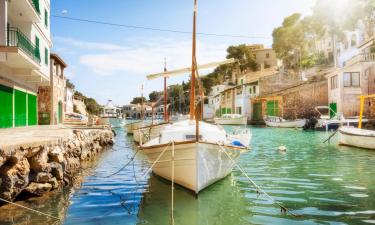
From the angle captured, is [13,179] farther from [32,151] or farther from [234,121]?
[234,121]

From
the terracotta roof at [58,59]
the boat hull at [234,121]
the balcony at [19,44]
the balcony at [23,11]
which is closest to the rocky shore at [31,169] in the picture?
the balcony at [19,44]

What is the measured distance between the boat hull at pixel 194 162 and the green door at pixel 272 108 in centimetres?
4496

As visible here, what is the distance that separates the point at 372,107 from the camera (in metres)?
39.0

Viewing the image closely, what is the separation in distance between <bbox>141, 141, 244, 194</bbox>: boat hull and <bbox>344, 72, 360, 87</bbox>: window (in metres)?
34.7

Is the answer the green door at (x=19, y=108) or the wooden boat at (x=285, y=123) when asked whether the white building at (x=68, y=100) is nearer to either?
the green door at (x=19, y=108)

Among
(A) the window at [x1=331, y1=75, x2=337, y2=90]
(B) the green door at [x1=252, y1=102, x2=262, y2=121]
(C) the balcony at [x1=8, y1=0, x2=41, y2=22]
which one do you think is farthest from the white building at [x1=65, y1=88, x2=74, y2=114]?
(A) the window at [x1=331, y1=75, x2=337, y2=90]

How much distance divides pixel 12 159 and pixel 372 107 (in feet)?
126

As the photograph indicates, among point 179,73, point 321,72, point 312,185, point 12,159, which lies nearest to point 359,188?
point 312,185

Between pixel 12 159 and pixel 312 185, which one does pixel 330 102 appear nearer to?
pixel 312 185

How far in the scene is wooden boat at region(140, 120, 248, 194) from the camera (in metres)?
10.5

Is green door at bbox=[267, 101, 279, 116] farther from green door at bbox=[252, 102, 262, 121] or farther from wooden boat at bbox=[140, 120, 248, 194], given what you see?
wooden boat at bbox=[140, 120, 248, 194]

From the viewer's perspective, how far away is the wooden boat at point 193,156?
10.5 metres

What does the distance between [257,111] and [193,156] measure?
5244 centimetres

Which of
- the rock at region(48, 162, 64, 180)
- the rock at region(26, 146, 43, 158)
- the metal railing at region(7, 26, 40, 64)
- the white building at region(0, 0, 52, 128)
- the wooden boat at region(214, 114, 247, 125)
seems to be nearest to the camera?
the rock at region(26, 146, 43, 158)
